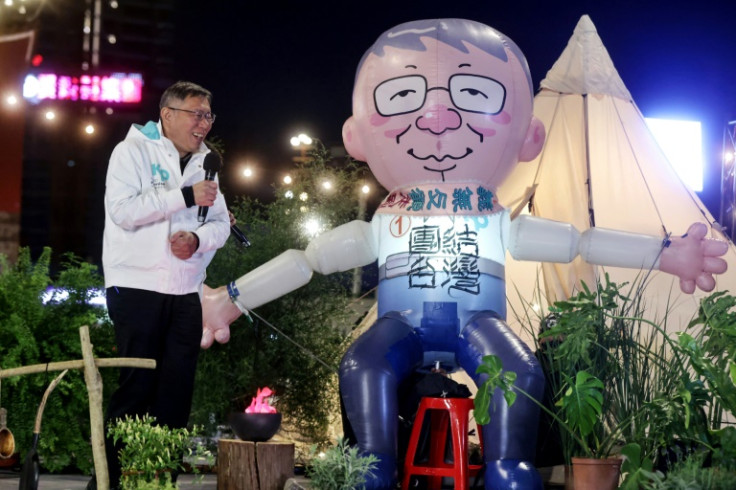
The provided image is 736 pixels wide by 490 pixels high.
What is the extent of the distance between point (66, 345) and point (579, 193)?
10.2 ft


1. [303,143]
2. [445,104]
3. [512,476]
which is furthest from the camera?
[303,143]

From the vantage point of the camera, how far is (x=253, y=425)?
334cm

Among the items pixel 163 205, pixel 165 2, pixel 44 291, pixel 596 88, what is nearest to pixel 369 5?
pixel 165 2

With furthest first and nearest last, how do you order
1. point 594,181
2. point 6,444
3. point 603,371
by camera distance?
1. point 594,181
2. point 603,371
3. point 6,444

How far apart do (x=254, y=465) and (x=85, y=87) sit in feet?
32.3

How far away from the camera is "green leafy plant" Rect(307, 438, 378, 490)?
299 cm

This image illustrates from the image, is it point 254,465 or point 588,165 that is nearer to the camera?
point 254,465

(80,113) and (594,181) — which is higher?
(80,113)

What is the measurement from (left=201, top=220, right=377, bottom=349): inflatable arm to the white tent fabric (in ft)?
5.95

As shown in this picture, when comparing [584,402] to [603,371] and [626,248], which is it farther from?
[626,248]

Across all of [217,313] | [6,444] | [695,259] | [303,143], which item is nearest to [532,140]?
[695,259]

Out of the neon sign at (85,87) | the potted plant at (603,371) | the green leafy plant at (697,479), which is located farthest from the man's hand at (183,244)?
the neon sign at (85,87)

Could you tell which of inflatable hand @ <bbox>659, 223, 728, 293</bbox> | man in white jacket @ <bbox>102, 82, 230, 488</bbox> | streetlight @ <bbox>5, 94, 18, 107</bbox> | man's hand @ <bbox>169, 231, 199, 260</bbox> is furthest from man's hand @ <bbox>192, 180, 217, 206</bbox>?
streetlight @ <bbox>5, 94, 18, 107</bbox>

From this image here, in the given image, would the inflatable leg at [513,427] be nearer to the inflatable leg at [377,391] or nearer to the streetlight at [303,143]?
the inflatable leg at [377,391]
